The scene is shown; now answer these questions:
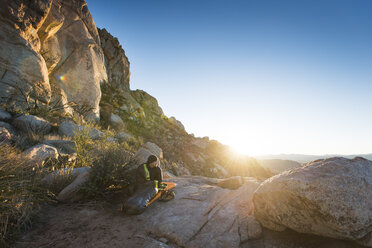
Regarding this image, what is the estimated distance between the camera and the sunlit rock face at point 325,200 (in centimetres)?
238

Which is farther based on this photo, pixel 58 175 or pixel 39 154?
pixel 39 154

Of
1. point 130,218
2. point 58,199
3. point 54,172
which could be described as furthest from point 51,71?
point 130,218

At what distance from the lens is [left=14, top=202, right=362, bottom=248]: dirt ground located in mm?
2818

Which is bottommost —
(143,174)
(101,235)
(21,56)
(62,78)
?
(101,235)

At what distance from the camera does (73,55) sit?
14.0 m

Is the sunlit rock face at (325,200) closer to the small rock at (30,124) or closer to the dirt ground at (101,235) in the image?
the dirt ground at (101,235)

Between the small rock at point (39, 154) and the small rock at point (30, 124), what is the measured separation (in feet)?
6.15

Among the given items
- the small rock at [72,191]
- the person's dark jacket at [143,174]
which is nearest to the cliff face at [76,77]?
the small rock at [72,191]

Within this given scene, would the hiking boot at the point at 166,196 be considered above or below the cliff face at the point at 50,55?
below

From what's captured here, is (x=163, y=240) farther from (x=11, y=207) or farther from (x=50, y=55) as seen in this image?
(x=50, y=55)

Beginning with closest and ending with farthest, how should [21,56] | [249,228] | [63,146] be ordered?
[249,228], [63,146], [21,56]

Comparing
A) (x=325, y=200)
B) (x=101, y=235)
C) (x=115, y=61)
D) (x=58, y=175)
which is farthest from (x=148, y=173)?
(x=115, y=61)

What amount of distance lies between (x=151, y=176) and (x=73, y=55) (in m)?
14.3

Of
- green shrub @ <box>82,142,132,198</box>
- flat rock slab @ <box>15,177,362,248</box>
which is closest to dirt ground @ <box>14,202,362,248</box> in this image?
flat rock slab @ <box>15,177,362,248</box>
